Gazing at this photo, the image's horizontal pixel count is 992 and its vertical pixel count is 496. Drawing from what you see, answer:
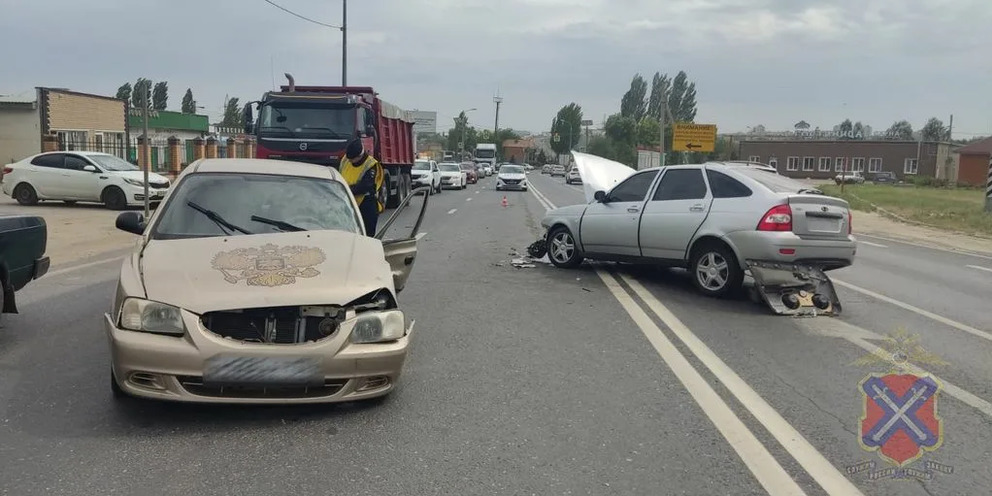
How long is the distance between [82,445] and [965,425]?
17.3ft

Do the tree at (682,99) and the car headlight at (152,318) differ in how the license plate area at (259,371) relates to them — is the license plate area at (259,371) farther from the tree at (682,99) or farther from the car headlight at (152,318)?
the tree at (682,99)

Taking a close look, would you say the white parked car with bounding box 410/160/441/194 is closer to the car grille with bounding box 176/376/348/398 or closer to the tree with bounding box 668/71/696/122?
the car grille with bounding box 176/376/348/398

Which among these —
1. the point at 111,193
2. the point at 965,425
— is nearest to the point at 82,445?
the point at 965,425

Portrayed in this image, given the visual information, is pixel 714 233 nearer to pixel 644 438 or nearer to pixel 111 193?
pixel 644 438

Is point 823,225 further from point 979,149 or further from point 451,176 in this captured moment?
point 979,149

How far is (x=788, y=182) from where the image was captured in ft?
32.0

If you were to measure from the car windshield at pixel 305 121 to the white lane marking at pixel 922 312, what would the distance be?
10.8 m

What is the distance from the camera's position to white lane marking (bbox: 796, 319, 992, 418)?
5613 millimetres

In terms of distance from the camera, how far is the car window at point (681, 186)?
9.80 meters

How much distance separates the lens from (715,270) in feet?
30.6

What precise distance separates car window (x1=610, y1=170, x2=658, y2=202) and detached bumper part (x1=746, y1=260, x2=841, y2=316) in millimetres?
2102

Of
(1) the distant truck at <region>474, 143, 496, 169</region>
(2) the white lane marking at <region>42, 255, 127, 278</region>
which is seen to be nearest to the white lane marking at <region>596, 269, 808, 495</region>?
(2) the white lane marking at <region>42, 255, 127, 278</region>

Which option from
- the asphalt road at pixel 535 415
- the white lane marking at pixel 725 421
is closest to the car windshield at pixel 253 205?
the asphalt road at pixel 535 415

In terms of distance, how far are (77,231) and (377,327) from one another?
13.3 metres
